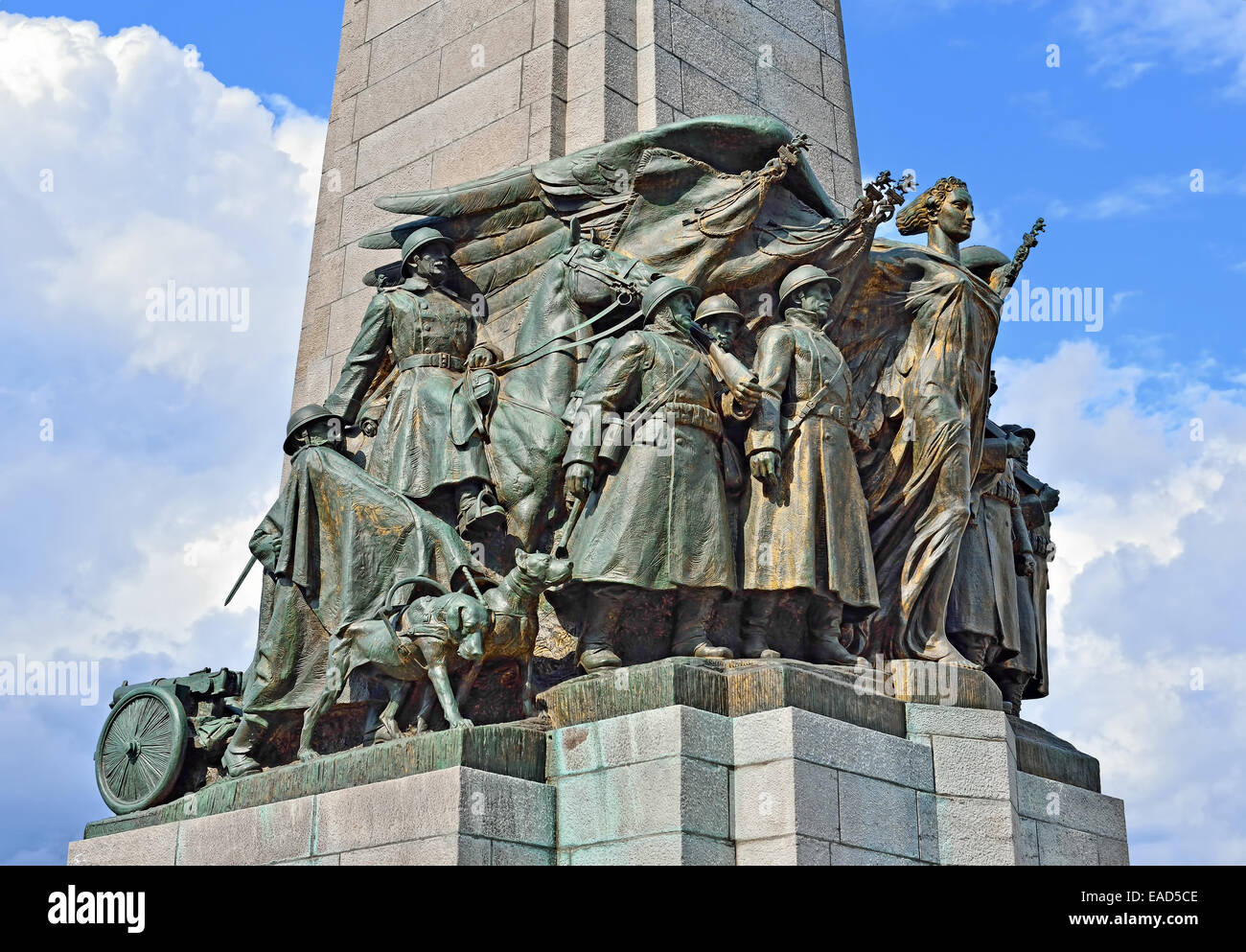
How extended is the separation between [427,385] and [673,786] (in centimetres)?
401

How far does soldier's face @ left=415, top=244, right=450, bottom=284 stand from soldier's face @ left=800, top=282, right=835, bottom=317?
2932 millimetres

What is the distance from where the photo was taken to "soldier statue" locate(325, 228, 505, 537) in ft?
39.1

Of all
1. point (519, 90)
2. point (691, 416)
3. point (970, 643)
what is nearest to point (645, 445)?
point (691, 416)

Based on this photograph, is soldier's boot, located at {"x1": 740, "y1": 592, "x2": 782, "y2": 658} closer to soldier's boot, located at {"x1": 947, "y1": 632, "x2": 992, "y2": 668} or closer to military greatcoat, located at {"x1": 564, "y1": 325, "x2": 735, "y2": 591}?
military greatcoat, located at {"x1": 564, "y1": 325, "x2": 735, "y2": 591}

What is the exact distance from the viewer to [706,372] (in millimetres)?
11609

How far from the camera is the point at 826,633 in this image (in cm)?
1159

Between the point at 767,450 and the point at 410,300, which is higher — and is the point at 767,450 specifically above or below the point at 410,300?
below

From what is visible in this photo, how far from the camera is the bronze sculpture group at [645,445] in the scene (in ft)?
36.9

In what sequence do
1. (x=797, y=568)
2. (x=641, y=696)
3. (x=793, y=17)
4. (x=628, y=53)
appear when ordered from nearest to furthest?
1. (x=641, y=696)
2. (x=797, y=568)
3. (x=628, y=53)
4. (x=793, y=17)

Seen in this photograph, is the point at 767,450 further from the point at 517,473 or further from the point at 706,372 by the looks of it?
the point at 517,473

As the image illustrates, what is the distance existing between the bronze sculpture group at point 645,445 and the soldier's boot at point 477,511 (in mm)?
34

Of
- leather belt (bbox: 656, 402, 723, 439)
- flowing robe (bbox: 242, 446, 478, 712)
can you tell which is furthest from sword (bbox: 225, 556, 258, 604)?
leather belt (bbox: 656, 402, 723, 439)
